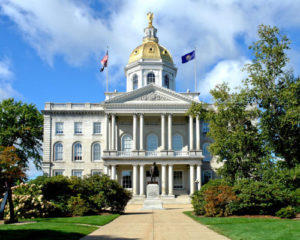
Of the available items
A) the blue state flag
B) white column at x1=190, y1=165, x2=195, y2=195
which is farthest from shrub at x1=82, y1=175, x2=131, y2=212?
the blue state flag

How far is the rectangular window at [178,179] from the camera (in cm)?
5868

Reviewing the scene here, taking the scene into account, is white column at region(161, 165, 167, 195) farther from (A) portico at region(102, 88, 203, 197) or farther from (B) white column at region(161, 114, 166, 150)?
(B) white column at region(161, 114, 166, 150)

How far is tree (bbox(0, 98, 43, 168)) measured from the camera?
5462 centimetres

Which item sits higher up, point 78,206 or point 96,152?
point 96,152

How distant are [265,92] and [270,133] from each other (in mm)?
3413

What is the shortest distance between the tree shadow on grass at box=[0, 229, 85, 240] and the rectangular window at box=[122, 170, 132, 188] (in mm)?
42379

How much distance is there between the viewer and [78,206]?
2767 centimetres

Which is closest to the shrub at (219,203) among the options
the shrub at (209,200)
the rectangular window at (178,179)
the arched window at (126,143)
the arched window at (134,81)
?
the shrub at (209,200)

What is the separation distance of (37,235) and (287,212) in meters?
15.1

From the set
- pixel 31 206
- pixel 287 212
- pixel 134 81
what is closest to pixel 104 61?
pixel 134 81

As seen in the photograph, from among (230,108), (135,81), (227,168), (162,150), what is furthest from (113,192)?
(135,81)

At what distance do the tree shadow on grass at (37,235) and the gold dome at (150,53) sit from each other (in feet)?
178

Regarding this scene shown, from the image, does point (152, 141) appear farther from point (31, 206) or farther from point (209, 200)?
point (31, 206)

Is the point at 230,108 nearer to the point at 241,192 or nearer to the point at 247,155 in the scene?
the point at 247,155
